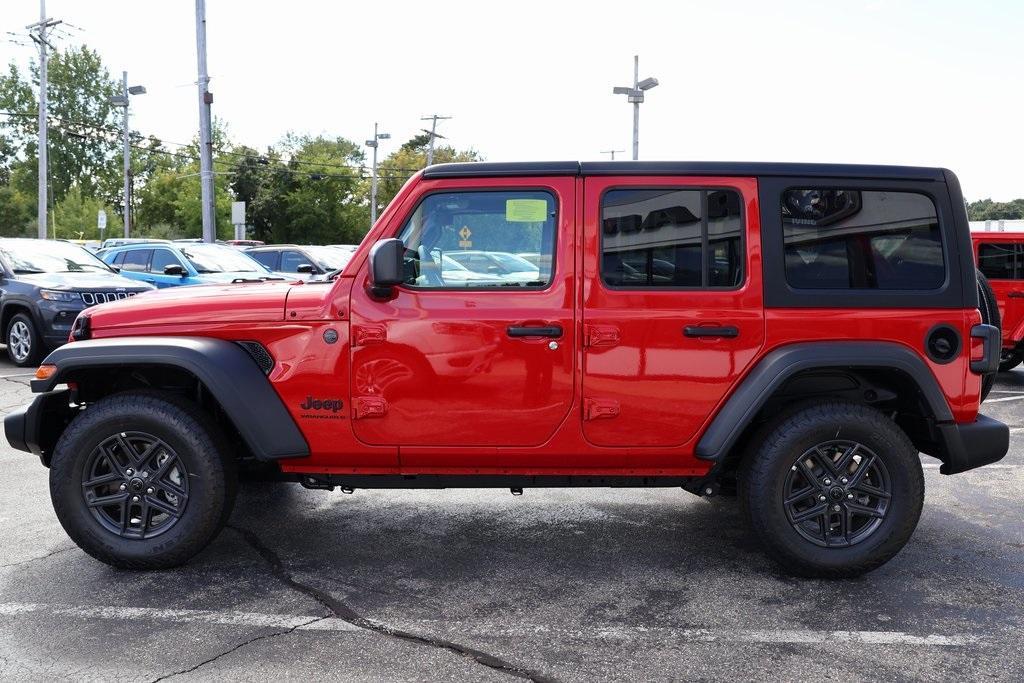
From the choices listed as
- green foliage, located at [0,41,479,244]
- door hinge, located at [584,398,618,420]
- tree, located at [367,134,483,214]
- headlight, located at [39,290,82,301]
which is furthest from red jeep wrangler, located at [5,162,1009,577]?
tree, located at [367,134,483,214]

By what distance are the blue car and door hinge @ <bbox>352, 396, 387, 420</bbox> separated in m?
11.7

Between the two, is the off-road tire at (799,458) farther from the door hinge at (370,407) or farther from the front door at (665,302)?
the door hinge at (370,407)

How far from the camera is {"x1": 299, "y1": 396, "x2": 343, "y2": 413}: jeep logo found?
4.14 metres

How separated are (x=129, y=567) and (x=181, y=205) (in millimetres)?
71150

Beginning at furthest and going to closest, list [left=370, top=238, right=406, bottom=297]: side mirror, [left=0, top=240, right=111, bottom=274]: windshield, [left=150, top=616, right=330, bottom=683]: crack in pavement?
[left=0, top=240, right=111, bottom=274]: windshield
[left=370, top=238, right=406, bottom=297]: side mirror
[left=150, top=616, right=330, bottom=683]: crack in pavement

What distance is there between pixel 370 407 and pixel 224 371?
0.66 meters

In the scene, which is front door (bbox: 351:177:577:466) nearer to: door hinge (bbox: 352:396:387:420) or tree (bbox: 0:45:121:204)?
door hinge (bbox: 352:396:387:420)

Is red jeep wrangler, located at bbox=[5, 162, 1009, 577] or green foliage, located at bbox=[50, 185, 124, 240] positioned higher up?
green foliage, located at bbox=[50, 185, 124, 240]

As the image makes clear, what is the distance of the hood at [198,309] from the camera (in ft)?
13.8

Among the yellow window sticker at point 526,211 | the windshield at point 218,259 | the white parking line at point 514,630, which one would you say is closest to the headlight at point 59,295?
the windshield at point 218,259

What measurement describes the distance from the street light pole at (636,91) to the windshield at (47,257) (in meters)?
20.5

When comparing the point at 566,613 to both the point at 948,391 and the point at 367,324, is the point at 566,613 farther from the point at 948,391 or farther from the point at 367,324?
the point at 948,391

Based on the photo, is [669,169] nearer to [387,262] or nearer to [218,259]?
[387,262]

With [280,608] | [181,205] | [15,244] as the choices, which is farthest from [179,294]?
[181,205]
